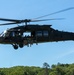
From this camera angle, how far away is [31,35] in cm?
4775

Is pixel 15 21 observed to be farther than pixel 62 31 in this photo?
No

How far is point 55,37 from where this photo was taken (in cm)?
4912

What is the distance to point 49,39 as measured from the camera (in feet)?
159

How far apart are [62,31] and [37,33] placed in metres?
3.12

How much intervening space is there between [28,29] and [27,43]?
224cm

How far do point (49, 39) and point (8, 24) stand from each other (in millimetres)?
6287

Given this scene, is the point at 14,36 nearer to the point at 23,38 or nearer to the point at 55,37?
the point at 23,38

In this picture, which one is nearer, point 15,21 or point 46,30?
point 15,21

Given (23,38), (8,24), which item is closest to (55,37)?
(23,38)

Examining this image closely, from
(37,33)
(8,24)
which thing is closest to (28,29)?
(37,33)

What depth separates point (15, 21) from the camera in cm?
4550

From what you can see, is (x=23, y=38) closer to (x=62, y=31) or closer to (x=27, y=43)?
(x=27, y=43)

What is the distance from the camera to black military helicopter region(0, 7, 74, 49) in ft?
154

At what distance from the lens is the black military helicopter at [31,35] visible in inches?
1853
